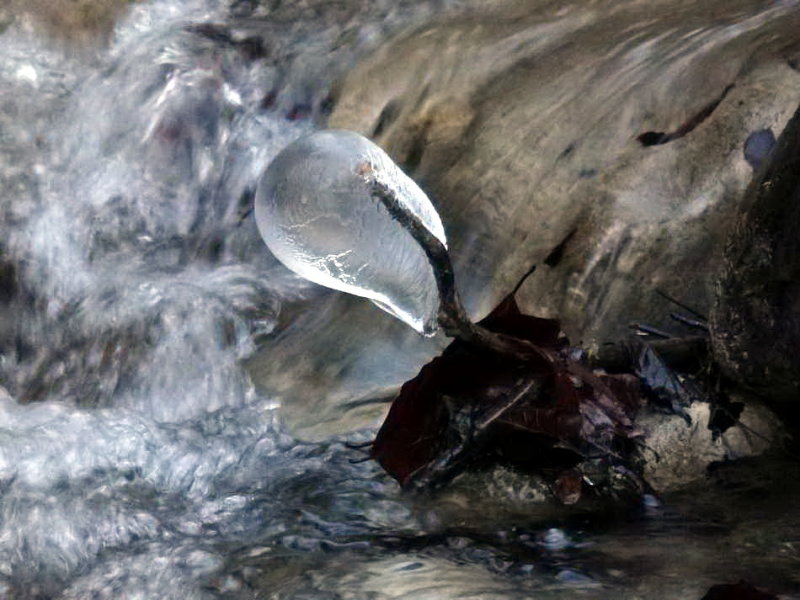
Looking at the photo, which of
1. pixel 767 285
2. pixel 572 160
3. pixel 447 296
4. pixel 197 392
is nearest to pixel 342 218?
pixel 447 296

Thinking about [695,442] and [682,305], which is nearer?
[695,442]

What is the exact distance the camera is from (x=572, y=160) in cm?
221

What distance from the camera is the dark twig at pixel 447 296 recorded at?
1.39 metres

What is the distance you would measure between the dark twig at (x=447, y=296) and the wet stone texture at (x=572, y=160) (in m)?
0.31

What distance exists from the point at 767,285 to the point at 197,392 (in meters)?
1.29

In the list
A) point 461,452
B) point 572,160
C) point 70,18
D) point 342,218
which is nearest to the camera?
point 342,218

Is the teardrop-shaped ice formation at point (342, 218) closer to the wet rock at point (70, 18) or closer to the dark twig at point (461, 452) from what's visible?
the dark twig at point (461, 452)

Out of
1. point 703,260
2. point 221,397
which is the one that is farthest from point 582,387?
point 221,397

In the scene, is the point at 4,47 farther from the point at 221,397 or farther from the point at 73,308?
the point at 221,397

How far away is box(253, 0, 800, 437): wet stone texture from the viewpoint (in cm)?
195

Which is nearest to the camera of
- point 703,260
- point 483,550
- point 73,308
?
point 483,550

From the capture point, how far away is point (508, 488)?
162 centimetres

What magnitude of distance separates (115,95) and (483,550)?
81.8 inches

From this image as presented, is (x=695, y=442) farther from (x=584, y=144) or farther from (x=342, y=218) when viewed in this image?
(x=584, y=144)
